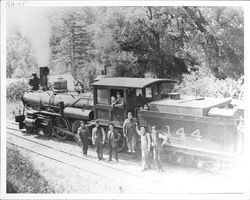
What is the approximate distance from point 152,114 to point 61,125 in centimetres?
211

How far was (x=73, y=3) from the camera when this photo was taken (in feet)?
17.9

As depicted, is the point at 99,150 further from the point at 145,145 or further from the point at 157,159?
the point at 157,159

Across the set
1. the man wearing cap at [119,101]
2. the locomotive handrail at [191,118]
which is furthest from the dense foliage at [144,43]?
the locomotive handrail at [191,118]

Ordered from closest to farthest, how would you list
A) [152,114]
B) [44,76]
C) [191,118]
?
[191,118], [152,114], [44,76]

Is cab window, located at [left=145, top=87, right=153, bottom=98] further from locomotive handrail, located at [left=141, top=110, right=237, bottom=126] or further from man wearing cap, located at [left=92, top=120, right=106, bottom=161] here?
man wearing cap, located at [left=92, top=120, right=106, bottom=161]

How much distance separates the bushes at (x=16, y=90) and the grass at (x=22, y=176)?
3.20ft

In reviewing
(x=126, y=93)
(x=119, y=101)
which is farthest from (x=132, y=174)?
(x=126, y=93)

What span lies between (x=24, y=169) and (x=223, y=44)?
14.1 ft

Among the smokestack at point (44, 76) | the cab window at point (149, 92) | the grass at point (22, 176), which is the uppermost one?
the smokestack at point (44, 76)

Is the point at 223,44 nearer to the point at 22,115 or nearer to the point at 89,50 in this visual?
the point at 89,50

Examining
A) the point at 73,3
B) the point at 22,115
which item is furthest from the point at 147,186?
the point at 73,3

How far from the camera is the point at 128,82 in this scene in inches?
211

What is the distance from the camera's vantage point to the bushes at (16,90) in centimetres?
572

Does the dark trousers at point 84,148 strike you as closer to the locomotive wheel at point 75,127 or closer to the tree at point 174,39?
the locomotive wheel at point 75,127
